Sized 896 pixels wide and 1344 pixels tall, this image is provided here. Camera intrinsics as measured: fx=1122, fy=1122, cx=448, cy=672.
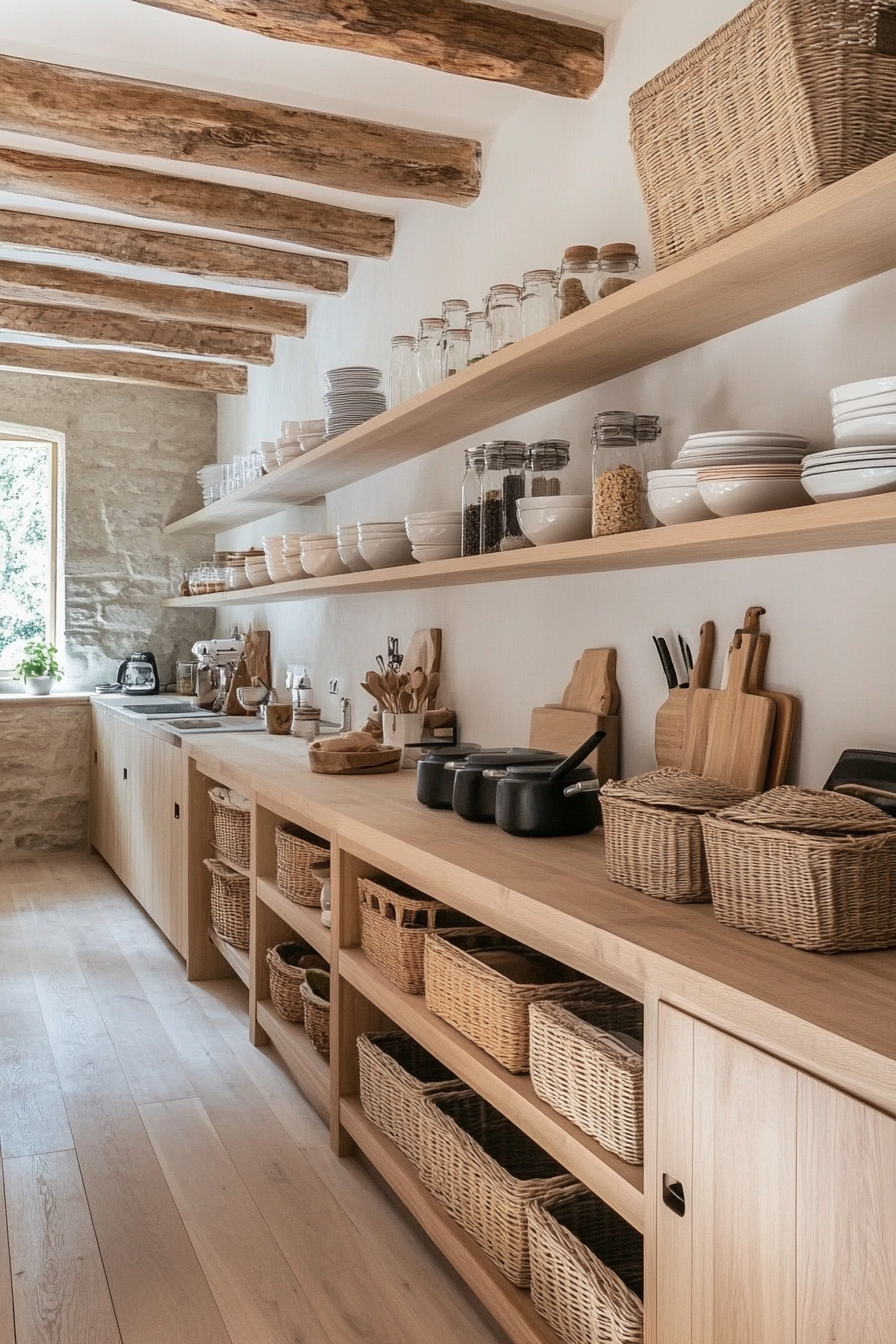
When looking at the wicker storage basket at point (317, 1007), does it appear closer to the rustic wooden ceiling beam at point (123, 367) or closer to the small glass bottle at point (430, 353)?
the small glass bottle at point (430, 353)

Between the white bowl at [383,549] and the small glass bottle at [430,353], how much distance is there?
50cm

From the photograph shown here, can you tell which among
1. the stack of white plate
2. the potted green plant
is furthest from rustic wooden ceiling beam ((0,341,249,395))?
the stack of white plate

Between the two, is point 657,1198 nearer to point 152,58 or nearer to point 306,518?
point 152,58

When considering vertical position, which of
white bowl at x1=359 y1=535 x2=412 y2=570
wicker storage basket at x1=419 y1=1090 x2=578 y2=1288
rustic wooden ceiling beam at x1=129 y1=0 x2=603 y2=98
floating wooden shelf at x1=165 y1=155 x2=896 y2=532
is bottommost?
wicker storage basket at x1=419 y1=1090 x2=578 y2=1288

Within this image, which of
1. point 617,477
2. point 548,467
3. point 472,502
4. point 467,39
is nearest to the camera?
point 617,477

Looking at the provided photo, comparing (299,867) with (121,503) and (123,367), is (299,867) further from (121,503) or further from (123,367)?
(121,503)

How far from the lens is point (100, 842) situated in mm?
6016

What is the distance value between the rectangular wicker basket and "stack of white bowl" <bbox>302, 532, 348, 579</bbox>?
7.83 feet

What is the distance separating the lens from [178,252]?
438 cm

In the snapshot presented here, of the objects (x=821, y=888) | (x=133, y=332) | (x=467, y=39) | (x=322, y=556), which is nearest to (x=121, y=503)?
(x=133, y=332)

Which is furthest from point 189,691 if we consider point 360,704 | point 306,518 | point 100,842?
point 360,704

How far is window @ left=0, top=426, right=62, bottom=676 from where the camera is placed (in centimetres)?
644

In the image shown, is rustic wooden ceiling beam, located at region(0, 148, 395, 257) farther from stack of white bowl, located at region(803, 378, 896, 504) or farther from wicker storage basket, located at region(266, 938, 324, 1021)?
stack of white bowl, located at region(803, 378, 896, 504)

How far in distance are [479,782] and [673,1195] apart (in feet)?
3.53
